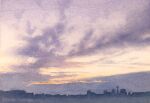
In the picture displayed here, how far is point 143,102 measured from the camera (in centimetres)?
6391

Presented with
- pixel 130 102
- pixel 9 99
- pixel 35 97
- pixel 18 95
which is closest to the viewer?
pixel 9 99

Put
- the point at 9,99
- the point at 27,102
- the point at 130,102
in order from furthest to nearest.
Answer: the point at 130,102 < the point at 27,102 < the point at 9,99

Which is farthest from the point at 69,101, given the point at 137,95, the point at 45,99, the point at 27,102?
the point at 137,95

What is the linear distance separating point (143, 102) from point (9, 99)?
113ft

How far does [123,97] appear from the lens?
181ft

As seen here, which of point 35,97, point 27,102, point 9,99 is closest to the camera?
point 9,99

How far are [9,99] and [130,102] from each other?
30836 mm

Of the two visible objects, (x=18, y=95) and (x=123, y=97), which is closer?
(x=18, y=95)

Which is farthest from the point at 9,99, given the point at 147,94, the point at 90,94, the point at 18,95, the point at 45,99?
the point at 147,94

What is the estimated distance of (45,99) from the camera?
5503 centimetres

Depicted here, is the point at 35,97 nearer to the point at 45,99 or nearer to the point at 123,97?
the point at 45,99

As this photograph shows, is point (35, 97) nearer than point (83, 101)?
Yes

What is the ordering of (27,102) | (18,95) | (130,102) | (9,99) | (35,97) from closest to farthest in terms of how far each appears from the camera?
(9,99), (18,95), (27,102), (35,97), (130,102)

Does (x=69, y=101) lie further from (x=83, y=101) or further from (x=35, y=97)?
(x=35, y=97)
